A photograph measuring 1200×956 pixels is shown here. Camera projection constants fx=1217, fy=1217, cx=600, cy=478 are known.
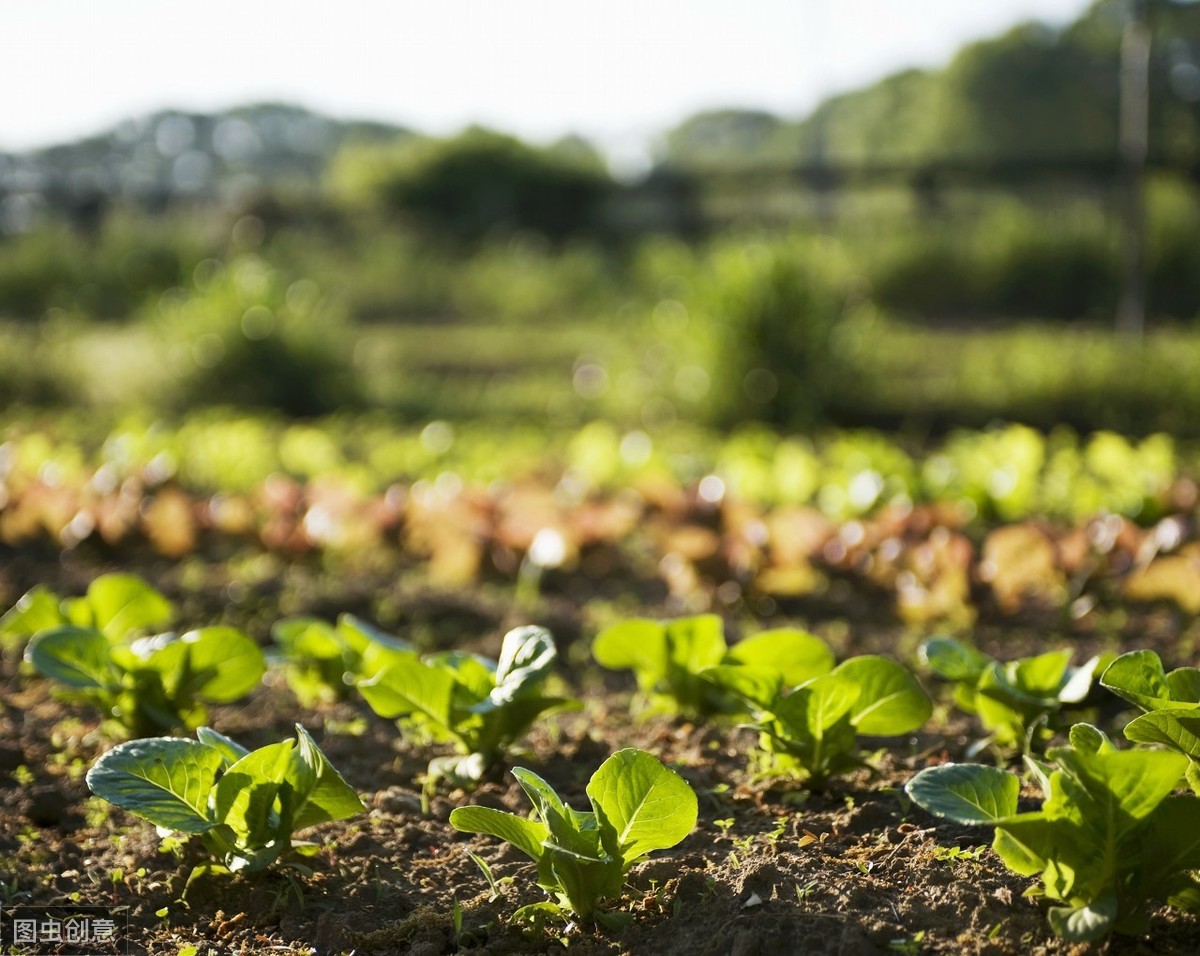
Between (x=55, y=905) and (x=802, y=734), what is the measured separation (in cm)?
110

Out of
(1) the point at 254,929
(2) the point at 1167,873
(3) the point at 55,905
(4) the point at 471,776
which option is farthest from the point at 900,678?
(3) the point at 55,905

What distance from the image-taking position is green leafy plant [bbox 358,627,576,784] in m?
1.93

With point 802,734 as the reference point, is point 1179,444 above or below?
below

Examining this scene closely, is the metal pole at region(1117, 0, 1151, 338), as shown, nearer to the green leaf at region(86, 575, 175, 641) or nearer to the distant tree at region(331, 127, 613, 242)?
the green leaf at region(86, 575, 175, 641)

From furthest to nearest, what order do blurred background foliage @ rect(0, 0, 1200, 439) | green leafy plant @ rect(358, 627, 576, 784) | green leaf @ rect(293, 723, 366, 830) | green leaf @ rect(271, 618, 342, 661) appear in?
1. blurred background foliage @ rect(0, 0, 1200, 439)
2. green leaf @ rect(271, 618, 342, 661)
3. green leafy plant @ rect(358, 627, 576, 784)
4. green leaf @ rect(293, 723, 366, 830)

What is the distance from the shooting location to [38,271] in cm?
1512

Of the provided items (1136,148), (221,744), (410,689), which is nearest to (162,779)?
(221,744)

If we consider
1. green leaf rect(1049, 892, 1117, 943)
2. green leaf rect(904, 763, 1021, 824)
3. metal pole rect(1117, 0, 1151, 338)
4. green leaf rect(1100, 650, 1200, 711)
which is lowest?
green leaf rect(1049, 892, 1117, 943)

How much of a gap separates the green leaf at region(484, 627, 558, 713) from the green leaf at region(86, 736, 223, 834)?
0.42m

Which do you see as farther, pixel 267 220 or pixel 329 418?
pixel 267 220

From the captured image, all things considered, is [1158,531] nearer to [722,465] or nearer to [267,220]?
[722,465]

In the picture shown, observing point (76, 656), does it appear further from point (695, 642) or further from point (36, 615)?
point (695, 642)

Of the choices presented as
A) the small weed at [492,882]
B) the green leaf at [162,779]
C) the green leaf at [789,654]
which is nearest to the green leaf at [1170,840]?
the green leaf at [789,654]

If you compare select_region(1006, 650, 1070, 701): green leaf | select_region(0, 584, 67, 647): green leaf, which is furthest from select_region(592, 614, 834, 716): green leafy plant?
select_region(0, 584, 67, 647): green leaf
